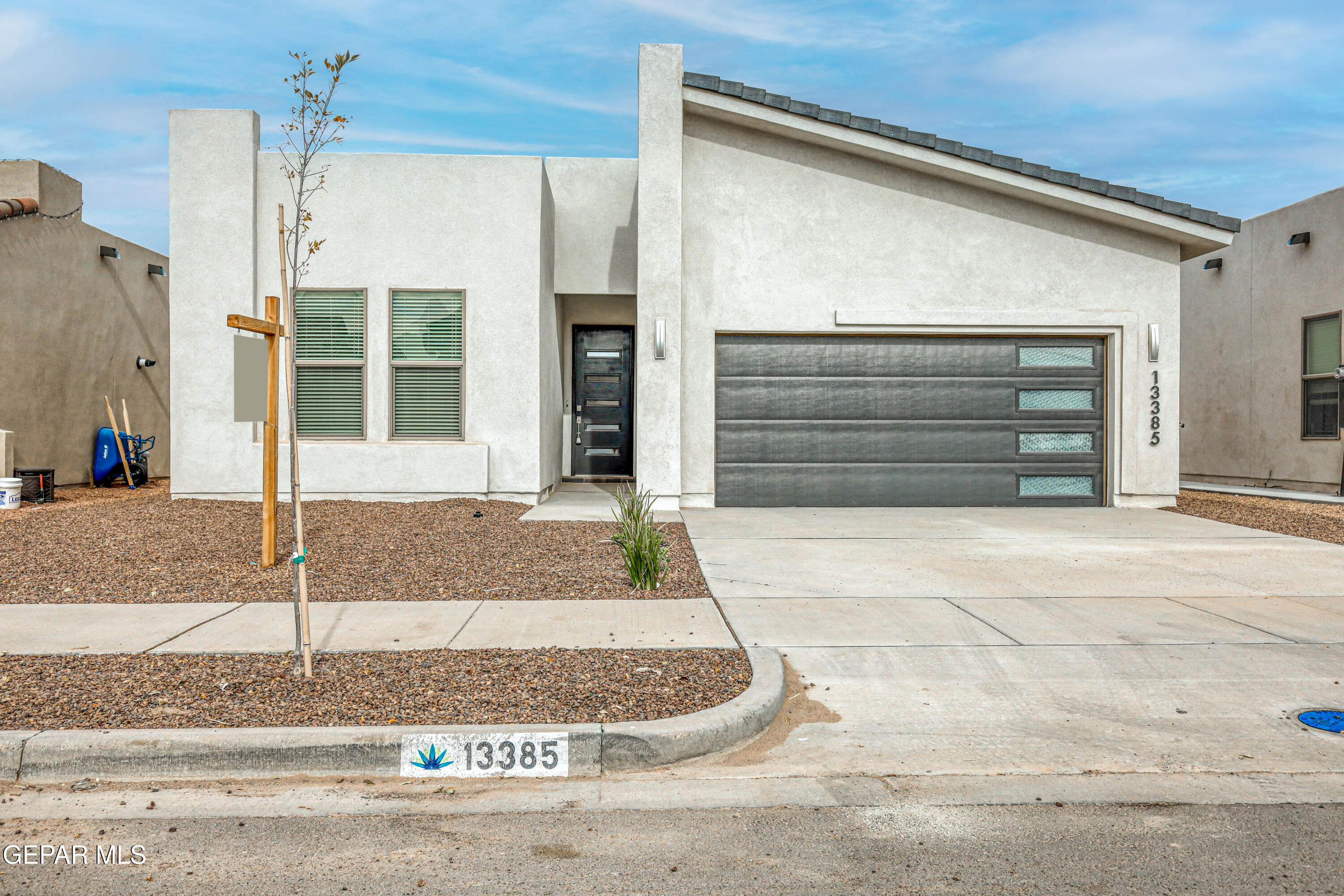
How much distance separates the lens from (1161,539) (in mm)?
9633

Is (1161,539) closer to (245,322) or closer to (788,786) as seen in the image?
(788,786)

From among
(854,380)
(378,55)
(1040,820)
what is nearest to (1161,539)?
(854,380)

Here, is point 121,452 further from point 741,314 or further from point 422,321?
point 741,314

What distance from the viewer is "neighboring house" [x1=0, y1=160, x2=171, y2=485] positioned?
1413 cm

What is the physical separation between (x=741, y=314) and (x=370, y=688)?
862cm

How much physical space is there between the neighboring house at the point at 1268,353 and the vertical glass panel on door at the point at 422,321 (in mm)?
11845

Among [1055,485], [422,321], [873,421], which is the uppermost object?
[422,321]

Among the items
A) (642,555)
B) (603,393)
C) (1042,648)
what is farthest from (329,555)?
(603,393)

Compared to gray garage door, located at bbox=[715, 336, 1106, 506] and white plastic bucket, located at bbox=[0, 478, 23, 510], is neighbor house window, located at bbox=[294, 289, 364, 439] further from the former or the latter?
gray garage door, located at bbox=[715, 336, 1106, 506]

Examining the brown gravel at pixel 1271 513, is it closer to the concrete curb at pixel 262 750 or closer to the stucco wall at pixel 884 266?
the stucco wall at pixel 884 266

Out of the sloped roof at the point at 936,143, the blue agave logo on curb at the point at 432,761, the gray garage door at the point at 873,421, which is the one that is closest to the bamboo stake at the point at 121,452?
the gray garage door at the point at 873,421

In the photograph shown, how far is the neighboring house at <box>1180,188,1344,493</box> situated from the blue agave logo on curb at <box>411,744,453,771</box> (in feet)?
49.4

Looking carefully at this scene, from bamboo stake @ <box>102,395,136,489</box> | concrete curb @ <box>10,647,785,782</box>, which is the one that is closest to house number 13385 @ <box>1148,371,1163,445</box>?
concrete curb @ <box>10,647,785,782</box>

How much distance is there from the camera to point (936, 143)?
38.4 ft
